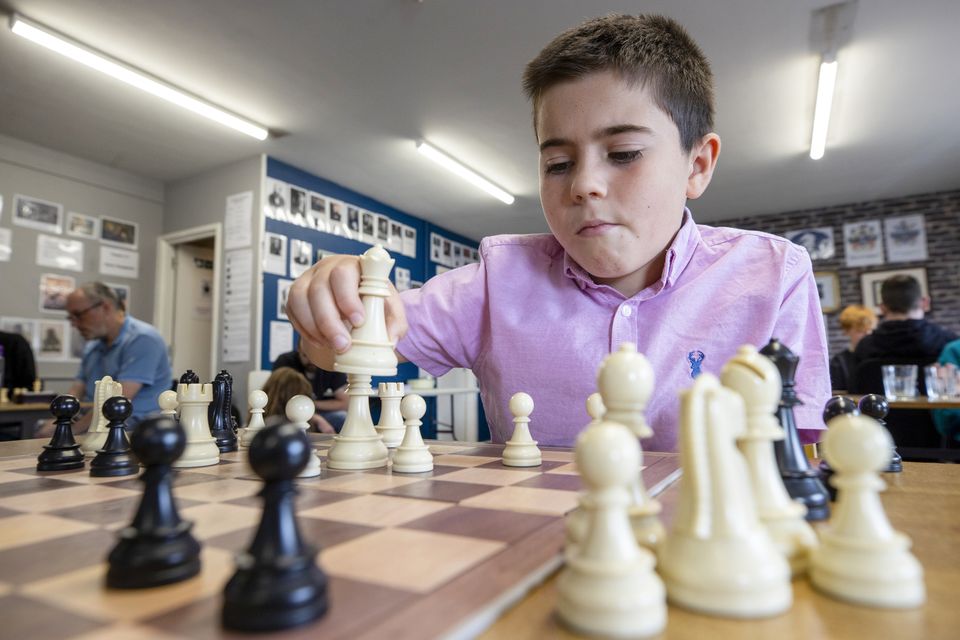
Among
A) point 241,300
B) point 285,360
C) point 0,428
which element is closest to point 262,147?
point 241,300

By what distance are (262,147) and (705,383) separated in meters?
5.02

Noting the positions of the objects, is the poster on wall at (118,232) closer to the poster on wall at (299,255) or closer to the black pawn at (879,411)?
the poster on wall at (299,255)

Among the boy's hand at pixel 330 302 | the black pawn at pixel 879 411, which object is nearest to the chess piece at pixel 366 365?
the boy's hand at pixel 330 302

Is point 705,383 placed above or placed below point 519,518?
above

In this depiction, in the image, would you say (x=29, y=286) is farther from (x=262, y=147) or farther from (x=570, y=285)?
(x=570, y=285)

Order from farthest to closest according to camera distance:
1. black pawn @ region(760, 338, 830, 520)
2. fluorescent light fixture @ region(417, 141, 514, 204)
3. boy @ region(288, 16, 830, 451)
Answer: fluorescent light fixture @ region(417, 141, 514, 204)
boy @ region(288, 16, 830, 451)
black pawn @ region(760, 338, 830, 520)

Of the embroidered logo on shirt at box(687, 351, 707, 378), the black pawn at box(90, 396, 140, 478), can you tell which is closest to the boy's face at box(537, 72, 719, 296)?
the embroidered logo on shirt at box(687, 351, 707, 378)

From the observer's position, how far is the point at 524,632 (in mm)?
349

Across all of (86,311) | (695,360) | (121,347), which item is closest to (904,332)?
(695,360)

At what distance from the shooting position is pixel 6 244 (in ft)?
14.4

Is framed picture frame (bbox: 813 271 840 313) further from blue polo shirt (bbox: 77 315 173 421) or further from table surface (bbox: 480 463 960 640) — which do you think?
table surface (bbox: 480 463 960 640)

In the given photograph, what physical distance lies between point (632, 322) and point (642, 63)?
0.55 metres

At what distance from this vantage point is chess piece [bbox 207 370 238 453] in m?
1.08

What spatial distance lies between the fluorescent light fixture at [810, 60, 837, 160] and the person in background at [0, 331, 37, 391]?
5532 mm
